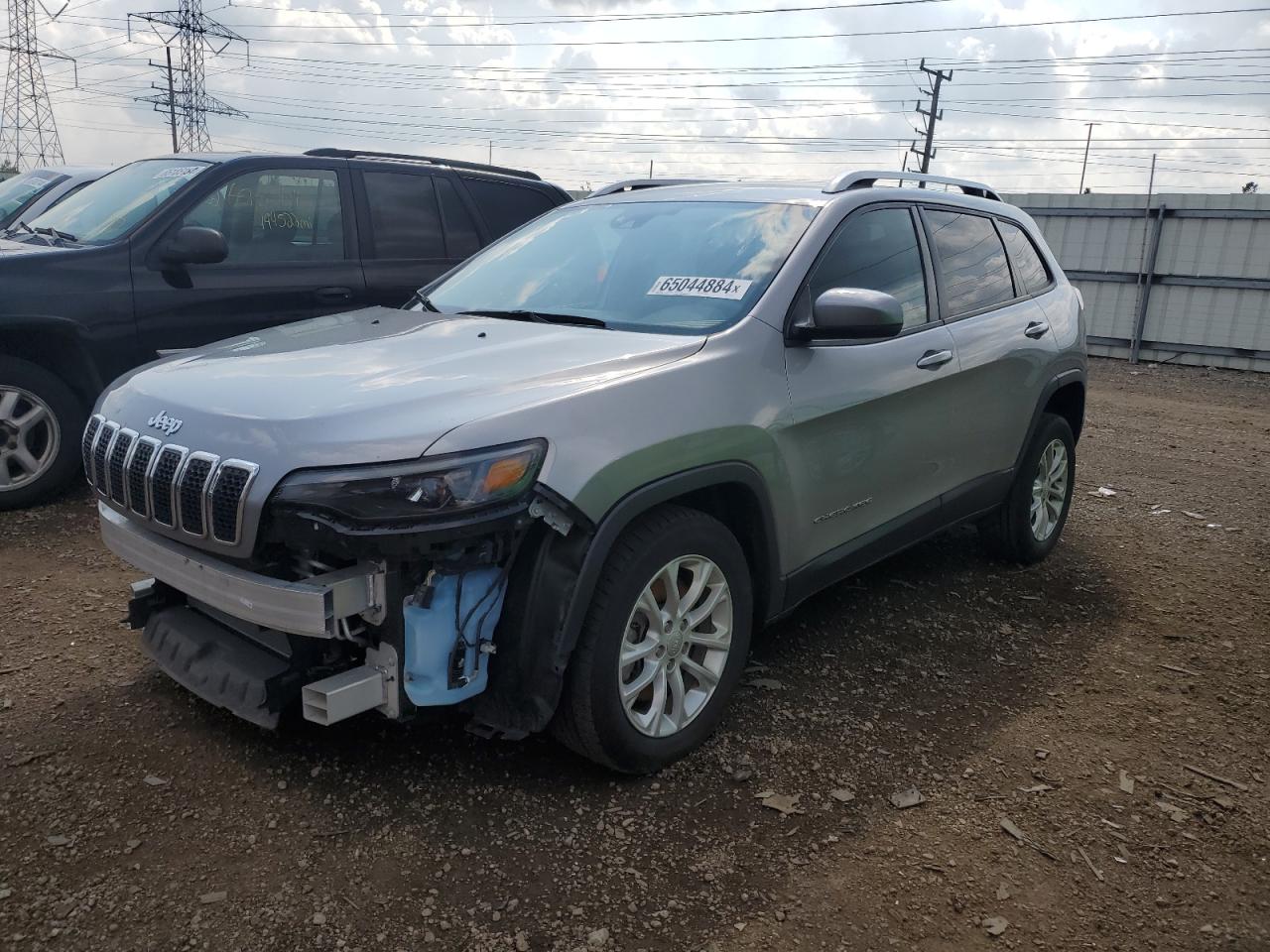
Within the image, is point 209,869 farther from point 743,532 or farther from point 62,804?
point 743,532

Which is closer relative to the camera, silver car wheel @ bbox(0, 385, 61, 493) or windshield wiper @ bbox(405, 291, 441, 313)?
windshield wiper @ bbox(405, 291, 441, 313)

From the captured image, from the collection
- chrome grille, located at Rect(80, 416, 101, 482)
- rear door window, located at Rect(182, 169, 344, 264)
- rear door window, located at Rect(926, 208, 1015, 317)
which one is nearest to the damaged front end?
chrome grille, located at Rect(80, 416, 101, 482)

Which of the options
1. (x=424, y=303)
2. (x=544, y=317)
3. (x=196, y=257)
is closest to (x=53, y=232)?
(x=196, y=257)

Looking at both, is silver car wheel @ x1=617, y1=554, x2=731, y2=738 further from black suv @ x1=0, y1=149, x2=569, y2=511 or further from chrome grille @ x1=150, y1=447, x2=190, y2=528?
black suv @ x1=0, y1=149, x2=569, y2=511

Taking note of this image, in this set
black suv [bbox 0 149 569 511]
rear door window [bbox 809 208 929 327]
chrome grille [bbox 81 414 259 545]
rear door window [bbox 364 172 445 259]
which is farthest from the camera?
rear door window [bbox 364 172 445 259]

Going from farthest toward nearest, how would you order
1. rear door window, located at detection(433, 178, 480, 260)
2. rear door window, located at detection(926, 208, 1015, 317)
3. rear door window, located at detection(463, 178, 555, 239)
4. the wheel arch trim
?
rear door window, located at detection(463, 178, 555, 239) → rear door window, located at detection(433, 178, 480, 260) → the wheel arch trim → rear door window, located at detection(926, 208, 1015, 317)

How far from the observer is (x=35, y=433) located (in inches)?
214

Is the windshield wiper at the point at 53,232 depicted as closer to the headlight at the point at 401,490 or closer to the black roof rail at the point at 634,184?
the black roof rail at the point at 634,184

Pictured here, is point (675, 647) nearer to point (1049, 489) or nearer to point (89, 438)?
point (89, 438)

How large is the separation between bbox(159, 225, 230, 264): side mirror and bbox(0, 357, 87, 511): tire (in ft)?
2.98

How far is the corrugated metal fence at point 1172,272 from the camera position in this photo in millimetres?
14023

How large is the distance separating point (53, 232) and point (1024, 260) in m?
5.42

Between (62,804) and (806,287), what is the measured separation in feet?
9.15

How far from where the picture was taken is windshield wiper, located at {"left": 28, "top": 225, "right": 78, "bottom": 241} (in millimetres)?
5817
